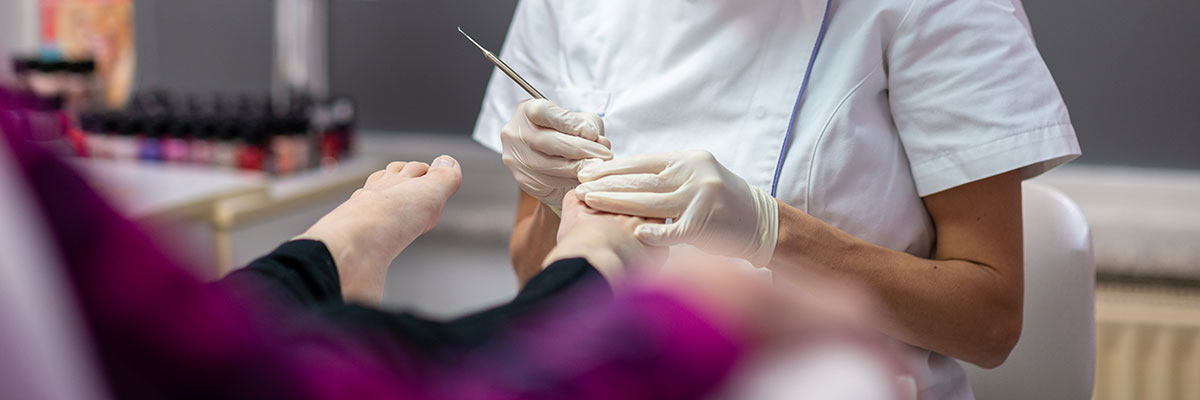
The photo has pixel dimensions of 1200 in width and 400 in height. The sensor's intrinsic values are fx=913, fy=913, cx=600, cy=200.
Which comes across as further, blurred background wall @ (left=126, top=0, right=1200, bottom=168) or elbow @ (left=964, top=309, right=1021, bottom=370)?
blurred background wall @ (left=126, top=0, right=1200, bottom=168)

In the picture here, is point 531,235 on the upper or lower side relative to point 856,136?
lower

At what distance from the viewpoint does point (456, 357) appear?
0.28 metres

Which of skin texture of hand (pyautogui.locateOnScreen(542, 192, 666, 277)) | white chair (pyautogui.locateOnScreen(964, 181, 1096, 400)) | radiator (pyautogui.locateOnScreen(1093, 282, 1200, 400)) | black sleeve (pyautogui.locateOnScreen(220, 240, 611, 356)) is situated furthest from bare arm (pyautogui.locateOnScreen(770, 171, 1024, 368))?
radiator (pyautogui.locateOnScreen(1093, 282, 1200, 400))

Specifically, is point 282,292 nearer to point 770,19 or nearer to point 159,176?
point 770,19

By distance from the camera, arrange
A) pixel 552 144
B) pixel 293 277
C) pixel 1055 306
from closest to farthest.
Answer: pixel 293 277 → pixel 552 144 → pixel 1055 306

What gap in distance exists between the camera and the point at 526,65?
3.52ft

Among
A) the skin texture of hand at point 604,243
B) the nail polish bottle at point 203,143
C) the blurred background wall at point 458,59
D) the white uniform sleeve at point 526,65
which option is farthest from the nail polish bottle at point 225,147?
the skin texture of hand at point 604,243

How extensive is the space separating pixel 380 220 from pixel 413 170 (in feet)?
0.36

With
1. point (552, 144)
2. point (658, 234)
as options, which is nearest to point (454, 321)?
point (658, 234)

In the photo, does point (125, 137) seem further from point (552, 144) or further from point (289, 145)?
point (552, 144)

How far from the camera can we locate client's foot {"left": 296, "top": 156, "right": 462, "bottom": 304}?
0.48 meters

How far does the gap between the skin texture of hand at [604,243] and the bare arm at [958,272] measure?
29cm

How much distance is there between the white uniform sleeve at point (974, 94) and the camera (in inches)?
33.2

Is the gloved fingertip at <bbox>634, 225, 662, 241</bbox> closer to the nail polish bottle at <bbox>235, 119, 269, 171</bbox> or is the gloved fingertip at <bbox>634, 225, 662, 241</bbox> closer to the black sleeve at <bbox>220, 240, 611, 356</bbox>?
the black sleeve at <bbox>220, 240, 611, 356</bbox>
